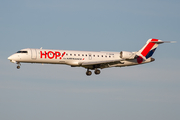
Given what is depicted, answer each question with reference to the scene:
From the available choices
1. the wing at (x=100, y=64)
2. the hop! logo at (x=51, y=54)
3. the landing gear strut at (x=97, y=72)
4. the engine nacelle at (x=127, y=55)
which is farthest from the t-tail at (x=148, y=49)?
the hop! logo at (x=51, y=54)

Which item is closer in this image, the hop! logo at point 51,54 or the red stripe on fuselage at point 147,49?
the hop! logo at point 51,54

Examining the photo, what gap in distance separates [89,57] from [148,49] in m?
10.5

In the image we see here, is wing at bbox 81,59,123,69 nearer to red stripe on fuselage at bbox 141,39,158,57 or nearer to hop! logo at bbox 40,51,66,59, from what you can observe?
hop! logo at bbox 40,51,66,59

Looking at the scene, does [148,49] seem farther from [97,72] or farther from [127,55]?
[97,72]

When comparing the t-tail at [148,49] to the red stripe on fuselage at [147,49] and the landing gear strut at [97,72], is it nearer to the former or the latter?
the red stripe on fuselage at [147,49]

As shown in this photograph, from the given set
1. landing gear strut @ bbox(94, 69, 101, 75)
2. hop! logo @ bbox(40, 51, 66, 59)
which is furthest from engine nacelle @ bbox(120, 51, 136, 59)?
hop! logo @ bbox(40, 51, 66, 59)

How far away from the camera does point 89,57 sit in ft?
181

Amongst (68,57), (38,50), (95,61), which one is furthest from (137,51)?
(38,50)

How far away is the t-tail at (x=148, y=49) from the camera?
196 feet

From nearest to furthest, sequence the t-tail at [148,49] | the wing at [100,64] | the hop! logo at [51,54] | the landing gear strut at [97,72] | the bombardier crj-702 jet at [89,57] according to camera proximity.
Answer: the bombardier crj-702 jet at [89,57]
the hop! logo at [51,54]
the wing at [100,64]
the landing gear strut at [97,72]
the t-tail at [148,49]

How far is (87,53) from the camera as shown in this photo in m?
55.2

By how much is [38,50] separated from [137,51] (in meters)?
16.1

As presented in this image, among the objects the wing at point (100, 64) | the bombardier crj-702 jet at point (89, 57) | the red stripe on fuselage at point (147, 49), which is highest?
the red stripe on fuselage at point (147, 49)

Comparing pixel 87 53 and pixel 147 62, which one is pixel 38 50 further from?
pixel 147 62
